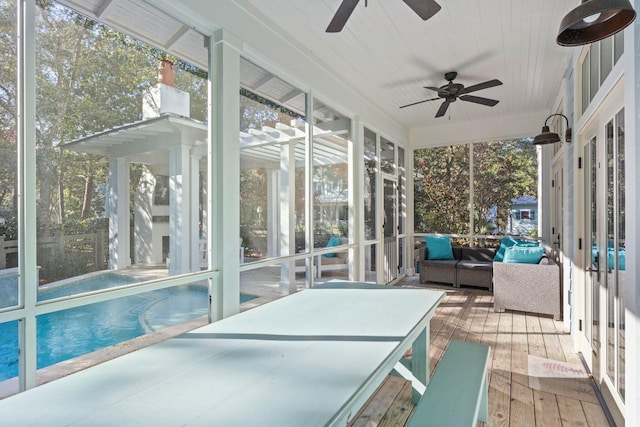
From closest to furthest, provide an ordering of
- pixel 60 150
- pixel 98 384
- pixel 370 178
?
pixel 98 384 → pixel 60 150 → pixel 370 178

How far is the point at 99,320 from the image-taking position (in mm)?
2035

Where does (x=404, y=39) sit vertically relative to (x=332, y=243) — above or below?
above

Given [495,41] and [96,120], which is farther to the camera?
[495,41]

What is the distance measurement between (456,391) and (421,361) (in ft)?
2.86

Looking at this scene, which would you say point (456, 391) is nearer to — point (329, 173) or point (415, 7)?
point (415, 7)

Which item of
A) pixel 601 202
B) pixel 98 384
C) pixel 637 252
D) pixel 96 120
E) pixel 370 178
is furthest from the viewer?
pixel 370 178

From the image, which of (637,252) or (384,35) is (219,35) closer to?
(384,35)

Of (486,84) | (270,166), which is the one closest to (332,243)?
(270,166)

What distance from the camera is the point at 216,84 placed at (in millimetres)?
2600

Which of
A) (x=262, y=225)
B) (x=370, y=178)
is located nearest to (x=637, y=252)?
(x=262, y=225)

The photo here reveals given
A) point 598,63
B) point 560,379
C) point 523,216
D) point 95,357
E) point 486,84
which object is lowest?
point 560,379

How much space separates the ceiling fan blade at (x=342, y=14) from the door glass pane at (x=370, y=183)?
2761 mm

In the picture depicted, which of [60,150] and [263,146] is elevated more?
[263,146]

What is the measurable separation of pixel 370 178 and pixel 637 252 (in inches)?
154
